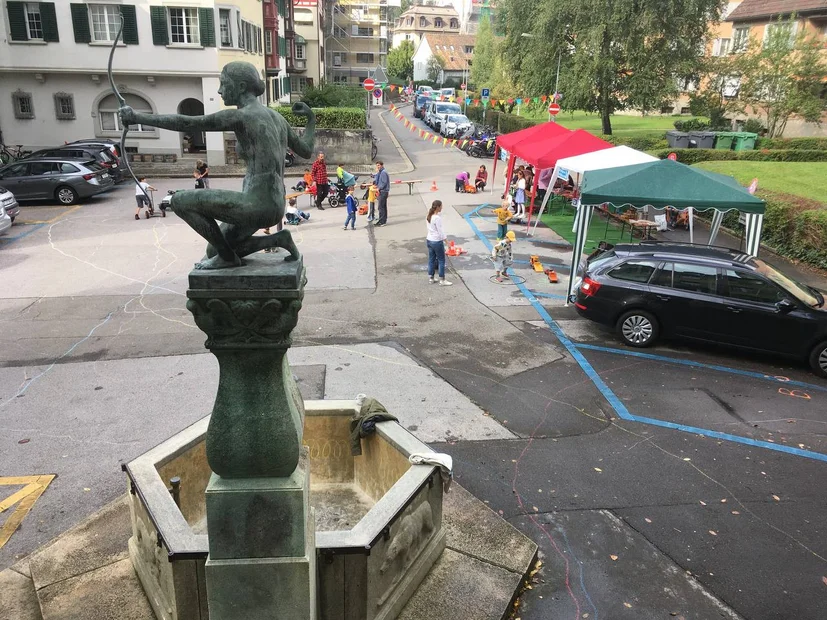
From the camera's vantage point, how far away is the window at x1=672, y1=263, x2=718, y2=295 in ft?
33.6

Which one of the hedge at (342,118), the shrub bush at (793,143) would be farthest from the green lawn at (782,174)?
the hedge at (342,118)

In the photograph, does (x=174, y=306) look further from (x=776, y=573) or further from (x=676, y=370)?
(x=776, y=573)

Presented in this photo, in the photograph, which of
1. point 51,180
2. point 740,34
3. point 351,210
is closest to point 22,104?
point 51,180

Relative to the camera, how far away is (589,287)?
11.0m

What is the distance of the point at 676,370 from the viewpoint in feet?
32.9

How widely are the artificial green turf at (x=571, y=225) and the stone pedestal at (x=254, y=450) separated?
14.4 metres

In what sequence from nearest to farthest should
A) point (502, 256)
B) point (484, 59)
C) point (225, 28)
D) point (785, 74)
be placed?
point (502, 256), point (225, 28), point (785, 74), point (484, 59)

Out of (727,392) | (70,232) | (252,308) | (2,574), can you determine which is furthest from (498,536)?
(70,232)

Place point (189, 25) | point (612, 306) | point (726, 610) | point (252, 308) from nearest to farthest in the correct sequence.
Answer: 1. point (252, 308)
2. point (726, 610)
3. point (612, 306)
4. point (189, 25)

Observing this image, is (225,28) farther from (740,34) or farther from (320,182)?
(740,34)

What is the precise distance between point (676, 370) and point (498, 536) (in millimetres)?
5373

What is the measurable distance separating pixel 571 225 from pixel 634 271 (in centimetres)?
968

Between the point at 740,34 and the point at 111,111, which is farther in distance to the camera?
the point at 740,34

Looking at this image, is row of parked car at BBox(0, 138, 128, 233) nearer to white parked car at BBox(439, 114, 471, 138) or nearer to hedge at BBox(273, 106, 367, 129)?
hedge at BBox(273, 106, 367, 129)
